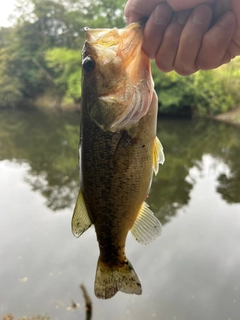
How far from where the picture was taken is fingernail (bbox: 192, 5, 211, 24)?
1.50 meters

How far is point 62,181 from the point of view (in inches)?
435

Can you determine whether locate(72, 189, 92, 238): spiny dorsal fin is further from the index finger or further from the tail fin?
the index finger

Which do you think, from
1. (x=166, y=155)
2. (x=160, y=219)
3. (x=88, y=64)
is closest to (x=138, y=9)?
(x=88, y=64)

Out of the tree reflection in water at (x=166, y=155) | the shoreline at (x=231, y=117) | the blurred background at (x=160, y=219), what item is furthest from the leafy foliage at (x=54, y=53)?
the tree reflection in water at (x=166, y=155)

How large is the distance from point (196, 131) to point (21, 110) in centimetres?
1818

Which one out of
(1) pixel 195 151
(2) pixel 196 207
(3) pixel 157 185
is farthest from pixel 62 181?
(1) pixel 195 151

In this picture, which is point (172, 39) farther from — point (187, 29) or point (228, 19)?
point (228, 19)

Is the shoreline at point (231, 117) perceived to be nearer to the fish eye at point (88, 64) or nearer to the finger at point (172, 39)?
the finger at point (172, 39)

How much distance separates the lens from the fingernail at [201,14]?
1.50 metres

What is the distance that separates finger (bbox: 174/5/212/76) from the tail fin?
1.22m

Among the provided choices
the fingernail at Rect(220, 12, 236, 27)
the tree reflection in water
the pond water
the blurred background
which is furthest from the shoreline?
the fingernail at Rect(220, 12, 236, 27)

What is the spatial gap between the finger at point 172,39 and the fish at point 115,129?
3.9 inches

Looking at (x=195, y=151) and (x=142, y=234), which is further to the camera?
(x=195, y=151)

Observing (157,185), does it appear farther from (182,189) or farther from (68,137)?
(68,137)
